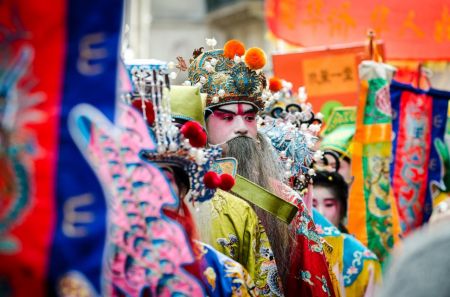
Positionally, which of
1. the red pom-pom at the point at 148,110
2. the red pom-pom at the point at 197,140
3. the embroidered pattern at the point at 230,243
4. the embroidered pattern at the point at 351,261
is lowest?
the embroidered pattern at the point at 351,261

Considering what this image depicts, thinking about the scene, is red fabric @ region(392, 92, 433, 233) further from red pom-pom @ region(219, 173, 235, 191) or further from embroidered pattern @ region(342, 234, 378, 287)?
red pom-pom @ region(219, 173, 235, 191)

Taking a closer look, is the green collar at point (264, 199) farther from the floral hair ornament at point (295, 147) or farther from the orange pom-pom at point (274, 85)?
the orange pom-pom at point (274, 85)

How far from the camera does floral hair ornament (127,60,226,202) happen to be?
10.0 feet

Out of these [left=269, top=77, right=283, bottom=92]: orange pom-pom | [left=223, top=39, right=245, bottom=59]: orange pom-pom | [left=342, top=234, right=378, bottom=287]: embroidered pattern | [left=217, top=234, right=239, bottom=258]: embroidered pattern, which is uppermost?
[left=223, top=39, right=245, bottom=59]: orange pom-pom

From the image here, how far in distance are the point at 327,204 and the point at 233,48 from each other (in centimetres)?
222

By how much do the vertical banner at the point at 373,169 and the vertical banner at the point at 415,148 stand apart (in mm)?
499

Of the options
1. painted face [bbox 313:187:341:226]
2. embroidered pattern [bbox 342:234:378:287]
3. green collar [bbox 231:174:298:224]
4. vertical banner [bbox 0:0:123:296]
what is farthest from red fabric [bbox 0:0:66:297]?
painted face [bbox 313:187:341:226]

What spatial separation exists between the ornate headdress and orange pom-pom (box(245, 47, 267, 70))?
0.14m

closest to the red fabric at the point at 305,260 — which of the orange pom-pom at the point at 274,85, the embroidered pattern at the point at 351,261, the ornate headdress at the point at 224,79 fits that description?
the ornate headdress at the point at 224,79

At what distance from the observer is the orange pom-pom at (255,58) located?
4.89 metres

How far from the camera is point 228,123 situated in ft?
16.9

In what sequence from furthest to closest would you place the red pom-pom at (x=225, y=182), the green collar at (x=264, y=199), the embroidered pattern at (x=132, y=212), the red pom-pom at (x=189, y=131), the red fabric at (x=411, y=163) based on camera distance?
the red fabric at (x=411, y=163) < the green collar at (x=264, y=199) < the red pom-pom at (x=225, y=182) < the red pom-pom at (x=189, y=131) < the embroidered pattern at (x=132, y=212)

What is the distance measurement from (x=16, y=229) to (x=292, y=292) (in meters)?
2.95

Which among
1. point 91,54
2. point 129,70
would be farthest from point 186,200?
point 91,54
